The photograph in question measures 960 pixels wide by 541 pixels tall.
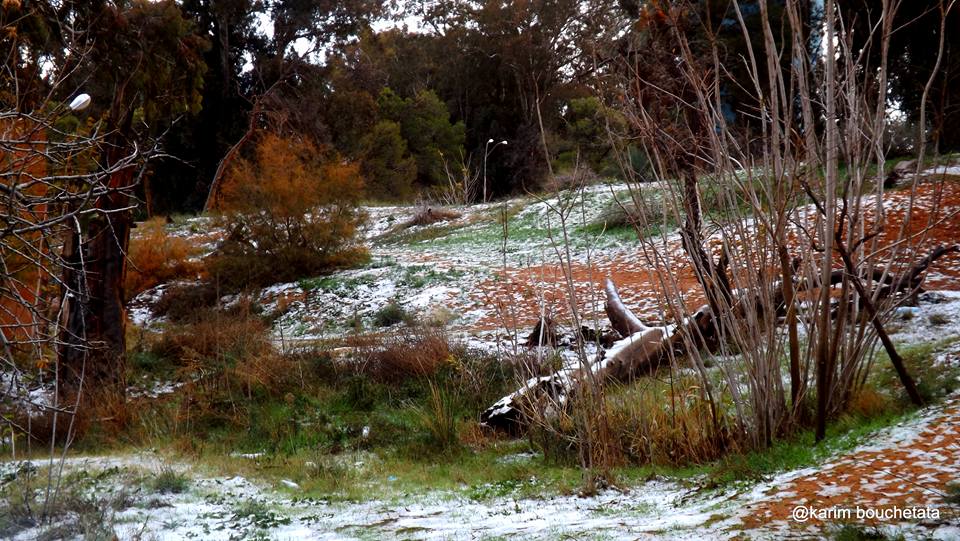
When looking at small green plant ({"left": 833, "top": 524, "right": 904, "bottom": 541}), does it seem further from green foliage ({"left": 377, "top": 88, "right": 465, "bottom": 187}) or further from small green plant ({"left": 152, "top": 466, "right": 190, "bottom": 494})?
green foliage ({"left": 377, "top": 88, "right": 465, "bottom": 187})

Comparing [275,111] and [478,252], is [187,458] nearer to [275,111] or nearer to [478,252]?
[478,252]

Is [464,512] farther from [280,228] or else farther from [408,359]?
[280,228]

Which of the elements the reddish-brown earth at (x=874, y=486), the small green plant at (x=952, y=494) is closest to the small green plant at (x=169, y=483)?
the reddish-brown earth at (x=874, y=486)

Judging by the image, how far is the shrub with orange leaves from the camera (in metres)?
15.8

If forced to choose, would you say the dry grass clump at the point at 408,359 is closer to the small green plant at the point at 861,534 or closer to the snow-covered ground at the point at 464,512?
the snow-covered ground at the point at 464,512

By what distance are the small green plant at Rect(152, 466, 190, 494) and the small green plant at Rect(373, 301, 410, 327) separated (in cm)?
682

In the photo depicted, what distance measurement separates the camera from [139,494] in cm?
487

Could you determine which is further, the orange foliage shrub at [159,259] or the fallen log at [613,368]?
the orange foliage shrub at [159,259]

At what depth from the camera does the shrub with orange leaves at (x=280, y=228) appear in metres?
15.8

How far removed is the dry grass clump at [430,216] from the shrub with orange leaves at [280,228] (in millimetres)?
5186

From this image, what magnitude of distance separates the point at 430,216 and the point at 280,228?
6384 millimetres

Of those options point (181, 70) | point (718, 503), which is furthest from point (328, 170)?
A: point (718, 503)

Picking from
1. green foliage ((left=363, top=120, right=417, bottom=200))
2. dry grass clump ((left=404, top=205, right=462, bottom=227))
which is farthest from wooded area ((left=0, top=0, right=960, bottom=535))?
green foliage ((left=363, top=120, right=417, bottom=200))

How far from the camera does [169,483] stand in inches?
202
